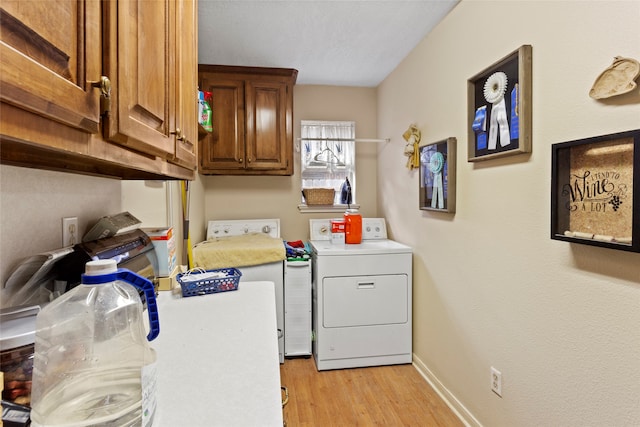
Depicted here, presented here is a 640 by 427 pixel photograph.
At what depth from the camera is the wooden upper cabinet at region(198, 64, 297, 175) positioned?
2.80m

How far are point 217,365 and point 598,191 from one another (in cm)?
131

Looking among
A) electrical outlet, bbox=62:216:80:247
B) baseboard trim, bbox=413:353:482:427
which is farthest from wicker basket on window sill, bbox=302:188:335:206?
electrical outlet, bbox=62:216:80:247

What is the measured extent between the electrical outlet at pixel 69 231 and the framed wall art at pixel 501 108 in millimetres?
1740

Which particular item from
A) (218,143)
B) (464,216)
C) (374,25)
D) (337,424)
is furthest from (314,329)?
(374,25)

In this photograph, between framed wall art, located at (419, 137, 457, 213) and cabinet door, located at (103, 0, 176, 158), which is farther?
framed wall art, located at (419, 137, 457, 213)

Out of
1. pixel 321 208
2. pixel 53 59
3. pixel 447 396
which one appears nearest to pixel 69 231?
pixel 53 59

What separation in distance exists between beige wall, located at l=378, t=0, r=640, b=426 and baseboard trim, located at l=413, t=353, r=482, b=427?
12mm

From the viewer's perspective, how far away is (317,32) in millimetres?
2248

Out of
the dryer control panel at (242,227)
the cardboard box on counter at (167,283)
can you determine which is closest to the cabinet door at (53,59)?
the cardboard box on counter at (167,283)

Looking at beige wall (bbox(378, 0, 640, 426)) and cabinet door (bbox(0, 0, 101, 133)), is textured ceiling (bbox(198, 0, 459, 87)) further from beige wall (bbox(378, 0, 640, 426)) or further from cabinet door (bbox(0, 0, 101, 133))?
cabinet door (bbox(0, 0, 101, 133))

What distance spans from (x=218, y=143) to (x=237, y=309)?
6.42 ft

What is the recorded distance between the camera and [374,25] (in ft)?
7.10

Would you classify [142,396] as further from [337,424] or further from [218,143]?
[218,143]

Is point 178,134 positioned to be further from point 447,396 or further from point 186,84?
point 447,396
